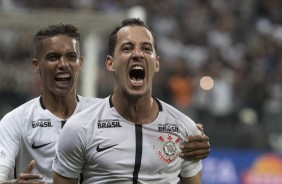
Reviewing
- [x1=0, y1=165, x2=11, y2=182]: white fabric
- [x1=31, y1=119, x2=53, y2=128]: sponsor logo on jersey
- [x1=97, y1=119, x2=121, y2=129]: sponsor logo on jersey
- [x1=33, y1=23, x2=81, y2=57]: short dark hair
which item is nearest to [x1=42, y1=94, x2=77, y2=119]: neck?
[x1=31, y1=119, x2=53, y2=128]: sponsor logo on jersey

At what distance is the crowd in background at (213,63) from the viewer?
12953 millimetres

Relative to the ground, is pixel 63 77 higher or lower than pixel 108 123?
higher

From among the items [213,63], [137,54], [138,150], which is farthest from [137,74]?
[213,63]

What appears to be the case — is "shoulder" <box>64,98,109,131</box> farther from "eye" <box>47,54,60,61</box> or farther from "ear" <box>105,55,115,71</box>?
"eye" <box>47,54,60,61</box>

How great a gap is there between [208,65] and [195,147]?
10426 mm

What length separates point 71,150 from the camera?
4.32 m

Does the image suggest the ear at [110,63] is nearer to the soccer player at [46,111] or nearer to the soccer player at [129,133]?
the soccer player at [129,133]

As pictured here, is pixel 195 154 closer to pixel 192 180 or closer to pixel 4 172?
pixel 192 180

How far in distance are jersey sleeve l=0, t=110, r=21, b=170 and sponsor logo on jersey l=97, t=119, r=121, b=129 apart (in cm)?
78

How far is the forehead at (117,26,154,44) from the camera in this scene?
4.52 metres

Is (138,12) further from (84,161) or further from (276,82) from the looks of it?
(84,161)

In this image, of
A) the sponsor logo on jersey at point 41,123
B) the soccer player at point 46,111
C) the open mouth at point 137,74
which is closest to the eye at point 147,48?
the open mouth at point 137,74

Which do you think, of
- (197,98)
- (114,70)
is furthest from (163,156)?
(197,98)

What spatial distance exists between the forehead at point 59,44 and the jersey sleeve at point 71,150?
34.7 inches
